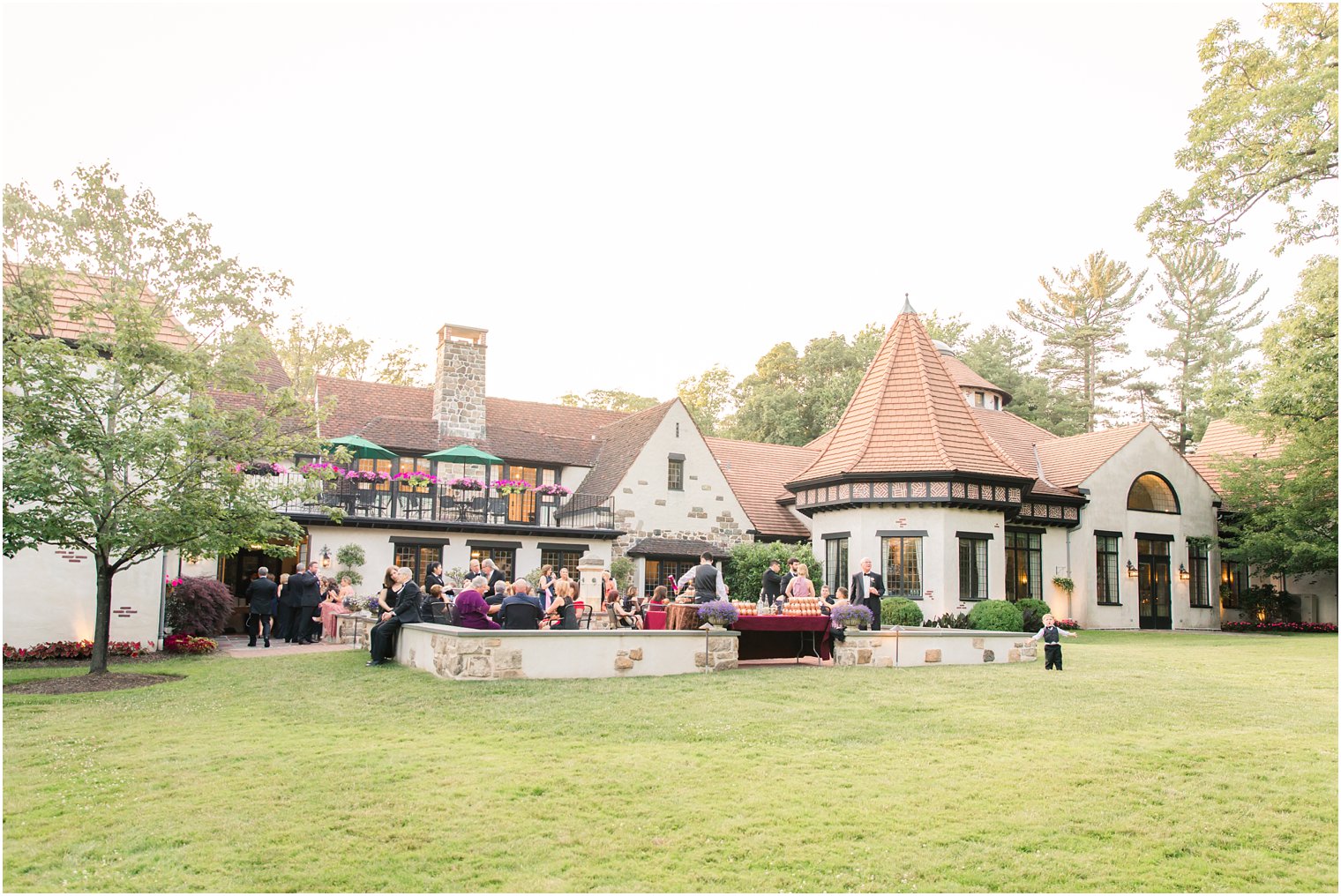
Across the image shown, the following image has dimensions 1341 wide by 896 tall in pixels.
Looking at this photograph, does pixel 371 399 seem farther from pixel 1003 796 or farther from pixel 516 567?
pixel 1003 796

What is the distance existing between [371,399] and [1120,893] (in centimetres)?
2627

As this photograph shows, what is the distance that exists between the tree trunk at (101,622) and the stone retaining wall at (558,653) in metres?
3.99

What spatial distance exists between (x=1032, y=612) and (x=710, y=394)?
3090 centimetres

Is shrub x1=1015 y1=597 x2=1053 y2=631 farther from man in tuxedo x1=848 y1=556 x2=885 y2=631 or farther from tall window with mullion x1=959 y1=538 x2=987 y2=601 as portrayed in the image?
man in tuxedo x1=848 y1=556 x2=885 y2=631

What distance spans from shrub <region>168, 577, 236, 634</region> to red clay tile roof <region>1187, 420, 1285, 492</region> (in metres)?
28.3

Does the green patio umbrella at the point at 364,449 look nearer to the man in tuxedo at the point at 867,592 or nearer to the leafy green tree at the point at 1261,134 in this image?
the man in tuxedo at the point at 867,592

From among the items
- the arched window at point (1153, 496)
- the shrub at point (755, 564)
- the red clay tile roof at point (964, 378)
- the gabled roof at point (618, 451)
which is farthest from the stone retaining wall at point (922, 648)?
the red clay tile roof at point (964, 378)

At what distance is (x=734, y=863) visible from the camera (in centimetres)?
623

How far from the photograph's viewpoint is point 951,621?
923 inches

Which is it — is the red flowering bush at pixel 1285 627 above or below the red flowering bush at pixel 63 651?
below

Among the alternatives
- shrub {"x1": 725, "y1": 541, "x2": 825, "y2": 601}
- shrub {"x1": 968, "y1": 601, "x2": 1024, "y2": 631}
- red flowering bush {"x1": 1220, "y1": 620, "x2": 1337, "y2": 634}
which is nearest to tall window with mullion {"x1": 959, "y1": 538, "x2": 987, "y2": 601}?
shrub {"x1": 968, "y1": 601, "x2": 1024, "y2": 631}

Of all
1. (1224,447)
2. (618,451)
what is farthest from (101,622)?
(1224,447)

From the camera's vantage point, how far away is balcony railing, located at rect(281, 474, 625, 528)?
24845mm

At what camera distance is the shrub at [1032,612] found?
2434cm
